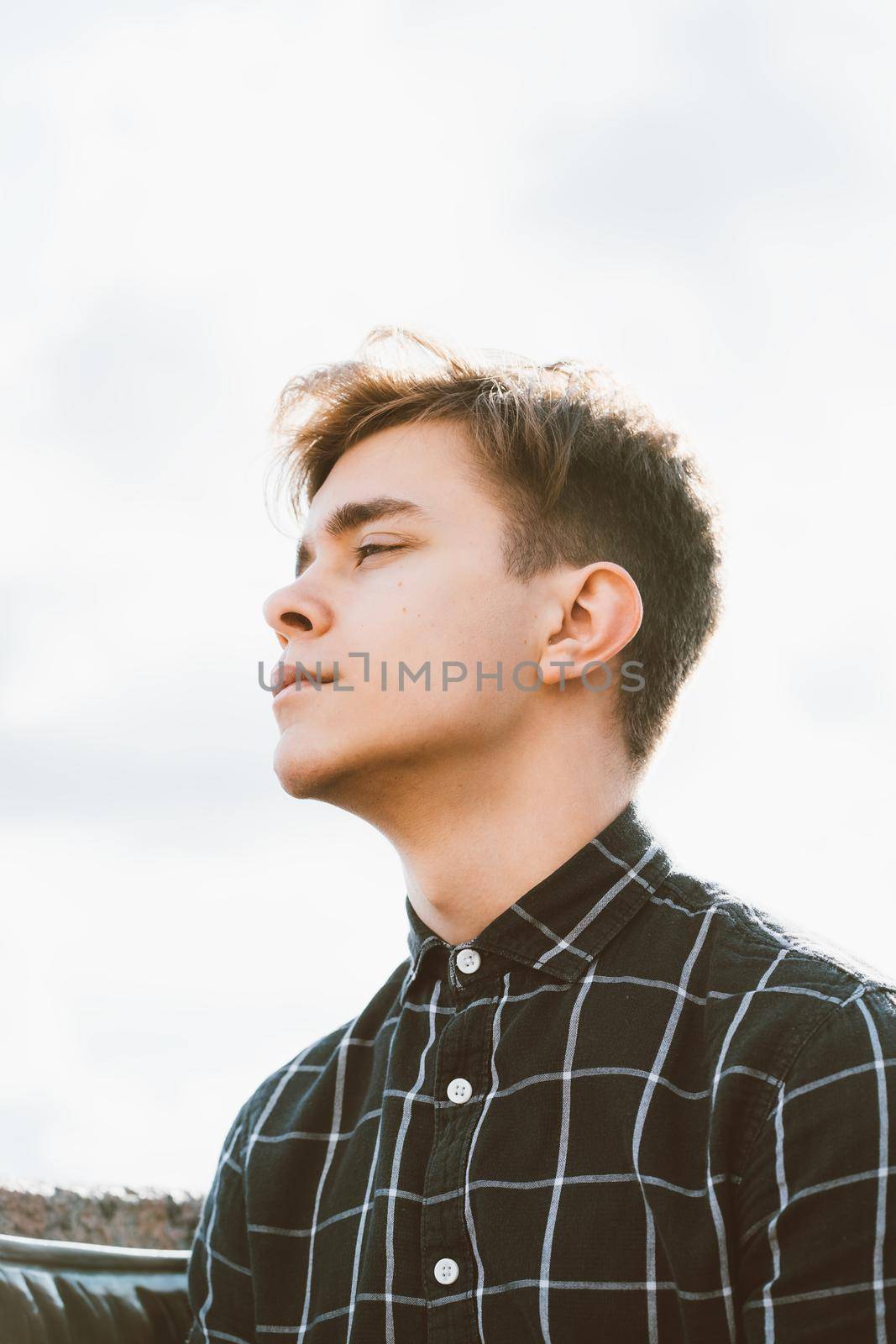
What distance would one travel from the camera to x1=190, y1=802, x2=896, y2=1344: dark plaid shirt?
4.11 ft

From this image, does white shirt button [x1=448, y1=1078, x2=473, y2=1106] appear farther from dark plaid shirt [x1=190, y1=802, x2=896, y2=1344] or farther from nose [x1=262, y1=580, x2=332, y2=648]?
nose [x1=262, y1=580, x2=332, y2=648]

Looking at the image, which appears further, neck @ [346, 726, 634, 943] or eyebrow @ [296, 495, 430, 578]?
eyebrow @ [296, 495, 430, 578]

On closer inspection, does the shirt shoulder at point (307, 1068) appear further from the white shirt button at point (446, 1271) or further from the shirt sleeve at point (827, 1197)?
the shirt sleeve at point (827, 1197)

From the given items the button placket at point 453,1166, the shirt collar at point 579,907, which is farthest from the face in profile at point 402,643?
the button placket at point 453,1166

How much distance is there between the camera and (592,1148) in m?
1.44

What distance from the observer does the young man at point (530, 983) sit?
131 centimetres

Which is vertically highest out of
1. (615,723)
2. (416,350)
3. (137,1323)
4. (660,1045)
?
(416,350)

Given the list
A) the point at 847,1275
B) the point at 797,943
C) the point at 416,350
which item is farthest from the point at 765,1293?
the point at 416,350

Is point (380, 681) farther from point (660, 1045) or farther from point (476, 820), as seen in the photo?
point (660, 1045)

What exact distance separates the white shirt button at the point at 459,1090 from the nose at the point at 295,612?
0.71 metres

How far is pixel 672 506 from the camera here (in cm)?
211

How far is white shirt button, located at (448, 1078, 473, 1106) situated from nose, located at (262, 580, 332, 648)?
0.71 meters

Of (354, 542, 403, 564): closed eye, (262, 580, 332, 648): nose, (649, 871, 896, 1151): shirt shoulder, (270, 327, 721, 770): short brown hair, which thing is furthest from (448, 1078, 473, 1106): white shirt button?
(354, 542, 403, 564): closed eye

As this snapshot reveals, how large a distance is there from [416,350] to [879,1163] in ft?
5.47
